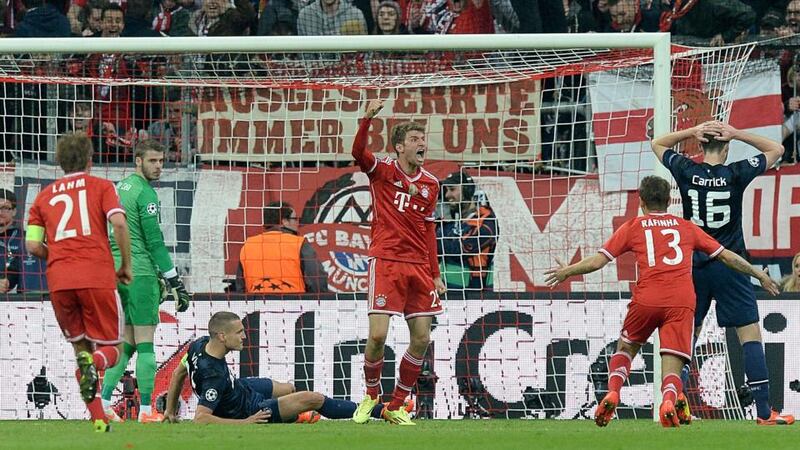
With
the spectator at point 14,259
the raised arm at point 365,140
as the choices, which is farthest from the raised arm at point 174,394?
the spectator at point 14,259

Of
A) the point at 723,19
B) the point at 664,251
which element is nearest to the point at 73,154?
the point at 664,251

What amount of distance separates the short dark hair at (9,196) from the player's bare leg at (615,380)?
20.2 ft

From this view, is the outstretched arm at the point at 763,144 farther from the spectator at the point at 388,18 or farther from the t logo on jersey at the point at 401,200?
the spectator at the point at 388,18

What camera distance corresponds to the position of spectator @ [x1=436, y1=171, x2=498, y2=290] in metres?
13.7

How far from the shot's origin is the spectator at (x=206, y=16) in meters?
17.1

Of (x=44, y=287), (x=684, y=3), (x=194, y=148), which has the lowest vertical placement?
(x=44, y=287)

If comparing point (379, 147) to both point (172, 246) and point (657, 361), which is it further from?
point (657, 361)

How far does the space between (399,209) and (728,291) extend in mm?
2475

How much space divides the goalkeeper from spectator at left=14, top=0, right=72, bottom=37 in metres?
5.83

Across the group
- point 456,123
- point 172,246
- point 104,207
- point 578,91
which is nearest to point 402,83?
point 456,123

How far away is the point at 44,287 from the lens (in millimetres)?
13930

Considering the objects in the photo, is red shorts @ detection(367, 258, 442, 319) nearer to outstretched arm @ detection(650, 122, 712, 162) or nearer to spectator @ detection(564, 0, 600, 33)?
outstretched arm @ detection(650, 122, 712, 162)

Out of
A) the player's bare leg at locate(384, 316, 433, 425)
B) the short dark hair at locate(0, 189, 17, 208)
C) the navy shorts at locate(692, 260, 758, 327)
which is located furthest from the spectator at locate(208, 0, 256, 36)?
the navy shorts at locate(692, 260, 758, 327)

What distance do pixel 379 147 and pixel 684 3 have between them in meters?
4.13
